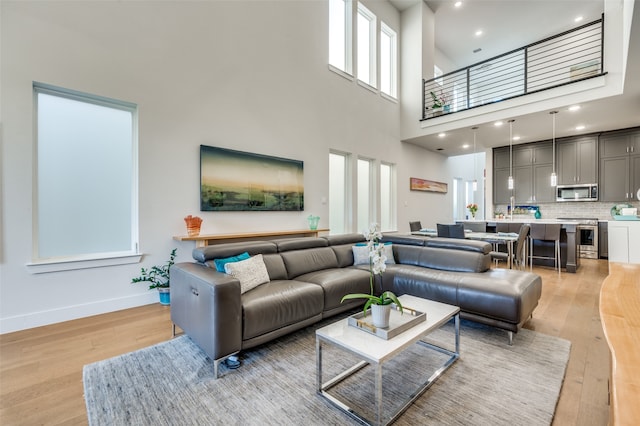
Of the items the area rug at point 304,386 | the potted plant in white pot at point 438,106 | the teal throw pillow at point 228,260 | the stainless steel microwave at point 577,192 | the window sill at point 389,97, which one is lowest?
the area rug at point 304,386

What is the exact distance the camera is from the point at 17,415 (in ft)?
5.44

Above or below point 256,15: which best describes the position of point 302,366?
below

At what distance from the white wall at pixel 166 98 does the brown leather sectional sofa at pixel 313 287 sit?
1.25 meters

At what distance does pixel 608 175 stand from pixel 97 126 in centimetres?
955

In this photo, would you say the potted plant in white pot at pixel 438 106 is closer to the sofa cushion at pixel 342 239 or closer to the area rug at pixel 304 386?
the sofa cushion at pixel 342 239

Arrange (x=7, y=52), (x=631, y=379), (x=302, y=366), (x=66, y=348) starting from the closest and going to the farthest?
(x=631, y=379) < (x=302, y=366) < (x=66, y=348) < (x=7, y=52)

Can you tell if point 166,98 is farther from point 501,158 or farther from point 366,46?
point 501,158

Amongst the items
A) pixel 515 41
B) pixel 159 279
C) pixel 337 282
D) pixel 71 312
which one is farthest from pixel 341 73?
pixel 515 41


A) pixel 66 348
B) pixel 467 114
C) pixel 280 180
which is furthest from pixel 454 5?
pixel 66 348

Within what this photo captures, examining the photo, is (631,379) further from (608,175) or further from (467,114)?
(608,175)

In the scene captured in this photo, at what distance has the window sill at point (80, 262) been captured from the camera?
283 cm

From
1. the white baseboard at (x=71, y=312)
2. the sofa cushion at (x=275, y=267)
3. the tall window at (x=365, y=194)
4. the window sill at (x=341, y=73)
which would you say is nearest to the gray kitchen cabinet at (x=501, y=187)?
the tall window at (x=365, y=194)

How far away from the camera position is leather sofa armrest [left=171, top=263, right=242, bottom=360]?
77.5 inches

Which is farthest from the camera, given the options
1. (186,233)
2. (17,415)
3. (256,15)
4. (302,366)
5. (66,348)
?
(256,15)
